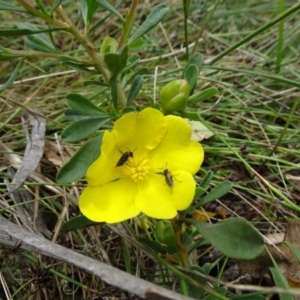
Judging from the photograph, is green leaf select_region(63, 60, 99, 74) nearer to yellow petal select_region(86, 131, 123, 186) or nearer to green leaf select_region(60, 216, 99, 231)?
yellow petal select_region(86, 131, 123, 186)

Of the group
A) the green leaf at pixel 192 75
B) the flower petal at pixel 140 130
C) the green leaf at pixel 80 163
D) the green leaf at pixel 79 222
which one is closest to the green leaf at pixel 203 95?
the green leaf at pixel 192 75

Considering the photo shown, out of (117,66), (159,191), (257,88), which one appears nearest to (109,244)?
(159,191)

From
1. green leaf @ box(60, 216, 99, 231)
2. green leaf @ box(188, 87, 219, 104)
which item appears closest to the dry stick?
green leaf @ box(60, 216, 99, 231)

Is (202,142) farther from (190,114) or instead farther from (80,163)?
(80,163)

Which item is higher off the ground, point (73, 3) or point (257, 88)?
point (73, 3)

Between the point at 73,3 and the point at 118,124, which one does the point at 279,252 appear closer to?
the point at 118,124

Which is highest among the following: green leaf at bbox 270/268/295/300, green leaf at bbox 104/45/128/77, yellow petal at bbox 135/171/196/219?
green leaf at bbox 104/45/128/77

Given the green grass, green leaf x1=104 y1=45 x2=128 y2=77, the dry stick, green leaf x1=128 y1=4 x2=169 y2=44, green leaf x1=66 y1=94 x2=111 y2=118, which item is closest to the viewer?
the dry stick
